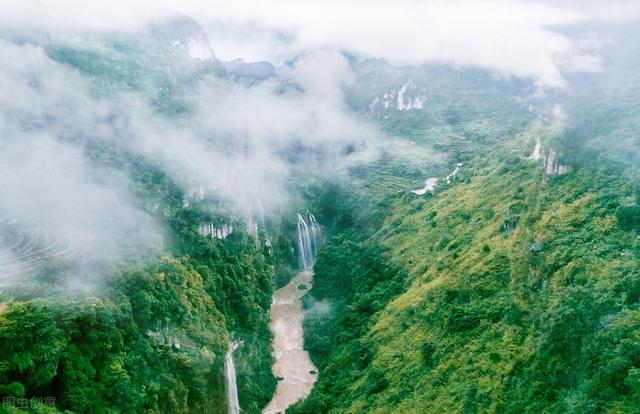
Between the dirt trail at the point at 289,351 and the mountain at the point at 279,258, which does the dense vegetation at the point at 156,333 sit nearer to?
the mountain at the point at 279,258

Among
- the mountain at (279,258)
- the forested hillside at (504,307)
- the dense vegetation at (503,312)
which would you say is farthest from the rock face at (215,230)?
the dense vegetation at (503,312)

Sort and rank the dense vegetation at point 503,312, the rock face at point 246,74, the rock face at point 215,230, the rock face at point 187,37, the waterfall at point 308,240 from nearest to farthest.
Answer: the dense vegetation at point 503,312
the rock face at point 215,230
the waterfall at point 308,240
the rock face at point 187,37
the rock face at point 246,74

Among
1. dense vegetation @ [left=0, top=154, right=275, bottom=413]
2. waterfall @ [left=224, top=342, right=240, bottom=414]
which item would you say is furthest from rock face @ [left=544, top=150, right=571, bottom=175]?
waterfall @ [left=224, top=342, right=240, bottom=414]

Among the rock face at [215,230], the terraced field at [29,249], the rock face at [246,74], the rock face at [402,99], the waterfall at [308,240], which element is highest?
the rock face at [246,74]

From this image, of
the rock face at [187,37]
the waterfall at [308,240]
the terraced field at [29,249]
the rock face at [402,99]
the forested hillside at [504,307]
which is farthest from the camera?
the rock face at [402,99]

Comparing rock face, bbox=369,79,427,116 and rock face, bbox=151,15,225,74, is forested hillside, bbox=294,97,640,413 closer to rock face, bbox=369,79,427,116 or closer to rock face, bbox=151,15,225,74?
rock face, bbox=151,15,225,74

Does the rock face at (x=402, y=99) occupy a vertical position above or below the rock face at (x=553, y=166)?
above
